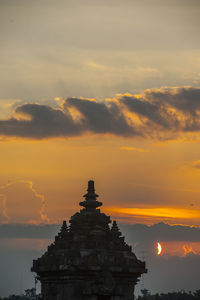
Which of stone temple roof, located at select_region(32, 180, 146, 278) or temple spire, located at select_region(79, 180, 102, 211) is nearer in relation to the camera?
stone temple roof, located at select_region(32, 180, 146, 278)

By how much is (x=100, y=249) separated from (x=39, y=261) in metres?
4.05

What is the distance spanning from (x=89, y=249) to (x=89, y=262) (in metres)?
1.09

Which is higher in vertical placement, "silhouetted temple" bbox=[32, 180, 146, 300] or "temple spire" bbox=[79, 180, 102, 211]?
"temple spire" bbox=[79, 180, 102, 211]

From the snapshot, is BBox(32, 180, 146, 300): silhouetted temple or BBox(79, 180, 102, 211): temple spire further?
BBox(79, 180, 102, 211): temple spire

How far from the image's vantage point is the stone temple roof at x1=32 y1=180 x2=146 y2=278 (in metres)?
43.1

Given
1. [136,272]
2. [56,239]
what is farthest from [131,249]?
[56,239]

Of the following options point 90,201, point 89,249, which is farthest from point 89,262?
point 90,201

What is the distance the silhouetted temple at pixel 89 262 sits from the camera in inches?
1686

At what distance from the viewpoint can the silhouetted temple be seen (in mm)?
42812

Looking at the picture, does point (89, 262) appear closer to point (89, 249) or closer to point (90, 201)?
point (89, 249)

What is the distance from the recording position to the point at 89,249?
4391 centimetres

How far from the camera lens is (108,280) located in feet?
139

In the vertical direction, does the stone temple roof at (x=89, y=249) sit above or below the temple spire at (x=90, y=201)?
below

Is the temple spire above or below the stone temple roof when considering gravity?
above
